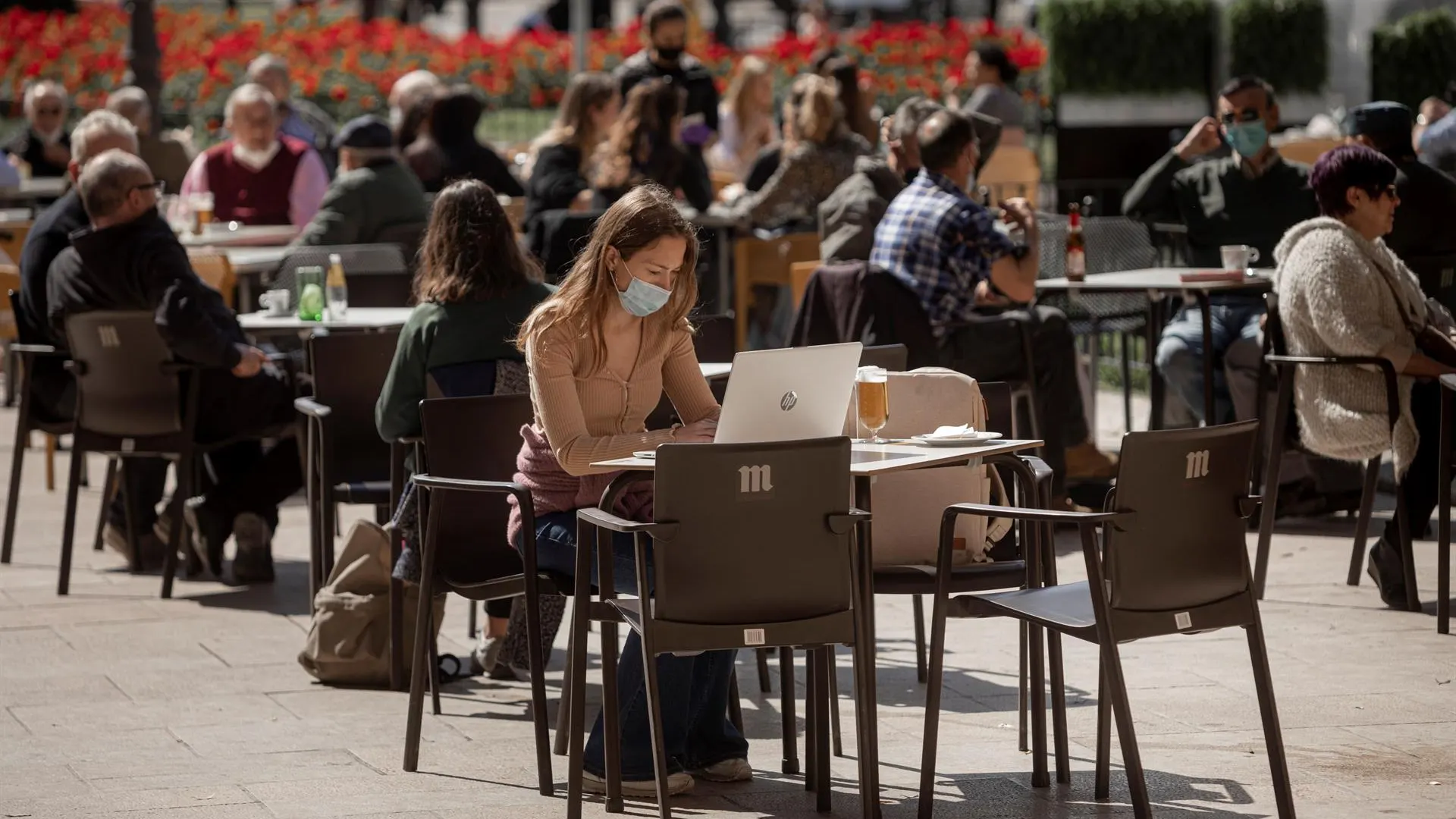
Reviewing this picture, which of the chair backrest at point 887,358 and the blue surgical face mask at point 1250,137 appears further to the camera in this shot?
the blue surgical face mask at point 1250,137

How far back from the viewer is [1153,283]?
29.5 ft

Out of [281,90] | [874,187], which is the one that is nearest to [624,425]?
[874,187]

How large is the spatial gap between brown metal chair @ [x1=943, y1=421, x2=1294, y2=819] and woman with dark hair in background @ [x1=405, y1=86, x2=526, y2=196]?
728 cm

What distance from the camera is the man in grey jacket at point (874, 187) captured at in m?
9.53

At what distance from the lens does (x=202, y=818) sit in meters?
5.29

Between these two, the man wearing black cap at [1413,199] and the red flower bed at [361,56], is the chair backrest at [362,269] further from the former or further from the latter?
the red flower bed at [361,56]

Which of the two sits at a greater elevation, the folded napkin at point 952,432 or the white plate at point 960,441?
the folded napkin at point 952,432

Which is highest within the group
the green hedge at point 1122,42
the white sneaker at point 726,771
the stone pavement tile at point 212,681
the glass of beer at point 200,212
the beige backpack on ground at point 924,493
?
the green hedge at point 1122,42

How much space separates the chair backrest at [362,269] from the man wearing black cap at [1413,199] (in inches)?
151

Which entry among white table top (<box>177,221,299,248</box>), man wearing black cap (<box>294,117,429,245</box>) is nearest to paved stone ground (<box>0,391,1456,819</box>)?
man wearing black cap (<box>294,117,429,245</box>)

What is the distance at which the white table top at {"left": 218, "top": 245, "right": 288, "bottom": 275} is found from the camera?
10.5 meters

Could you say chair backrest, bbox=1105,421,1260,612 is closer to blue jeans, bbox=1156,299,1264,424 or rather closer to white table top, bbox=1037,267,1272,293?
white table top, bbox=1037,267,1272,293

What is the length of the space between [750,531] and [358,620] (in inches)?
89.0

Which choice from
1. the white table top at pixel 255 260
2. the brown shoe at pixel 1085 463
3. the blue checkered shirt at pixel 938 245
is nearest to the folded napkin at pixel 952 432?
the blue checkered shirt at pixel 938 245
